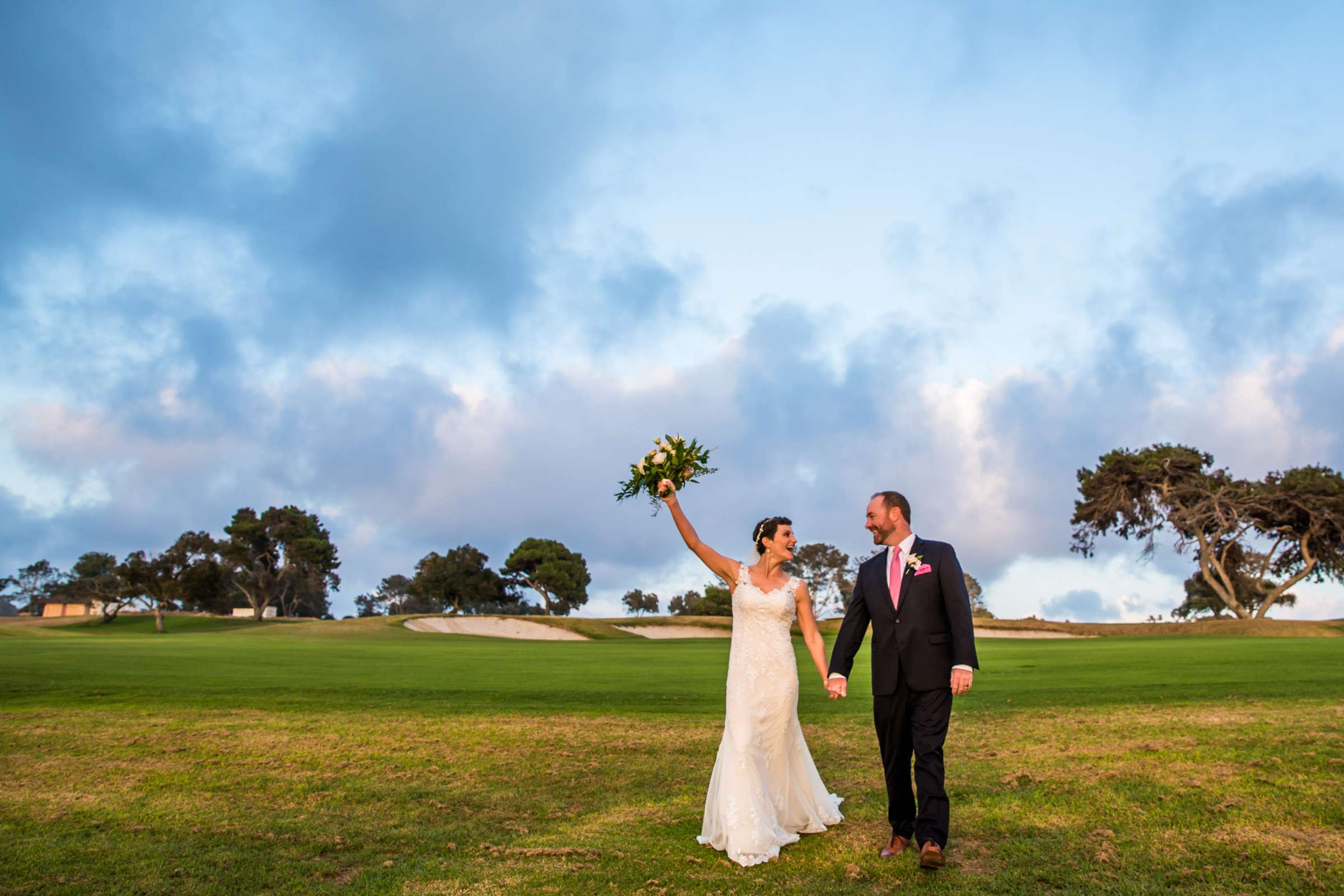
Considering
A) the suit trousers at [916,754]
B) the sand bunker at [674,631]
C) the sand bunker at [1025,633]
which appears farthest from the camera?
the sand bunker at [674,631]

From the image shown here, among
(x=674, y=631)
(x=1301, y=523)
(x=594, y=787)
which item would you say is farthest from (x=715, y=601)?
(x=594, y=787)

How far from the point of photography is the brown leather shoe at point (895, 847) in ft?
19.2

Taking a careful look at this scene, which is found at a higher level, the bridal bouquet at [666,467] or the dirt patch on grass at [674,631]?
the bridal bouquet at [666,467]

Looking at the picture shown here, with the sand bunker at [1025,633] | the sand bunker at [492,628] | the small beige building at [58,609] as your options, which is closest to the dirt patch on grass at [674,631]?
the sand bunker at [492,628]

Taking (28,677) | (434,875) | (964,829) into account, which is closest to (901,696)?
(964,829)

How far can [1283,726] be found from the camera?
10758mm

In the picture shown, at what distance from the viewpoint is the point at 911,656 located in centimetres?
609

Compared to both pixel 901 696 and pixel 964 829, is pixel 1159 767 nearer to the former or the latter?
pixel 964 829

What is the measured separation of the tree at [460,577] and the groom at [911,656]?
84066 millimetres

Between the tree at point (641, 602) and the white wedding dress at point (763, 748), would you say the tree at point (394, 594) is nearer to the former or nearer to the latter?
the tree at point (641, 602)

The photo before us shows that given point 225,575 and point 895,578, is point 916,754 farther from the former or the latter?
point 225,575

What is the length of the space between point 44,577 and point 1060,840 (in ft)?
531

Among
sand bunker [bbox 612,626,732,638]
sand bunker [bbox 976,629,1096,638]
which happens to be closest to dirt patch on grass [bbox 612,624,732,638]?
sand bunker [bbox 612,626,732,638]

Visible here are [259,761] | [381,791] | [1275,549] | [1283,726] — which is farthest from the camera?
[1275,549]
